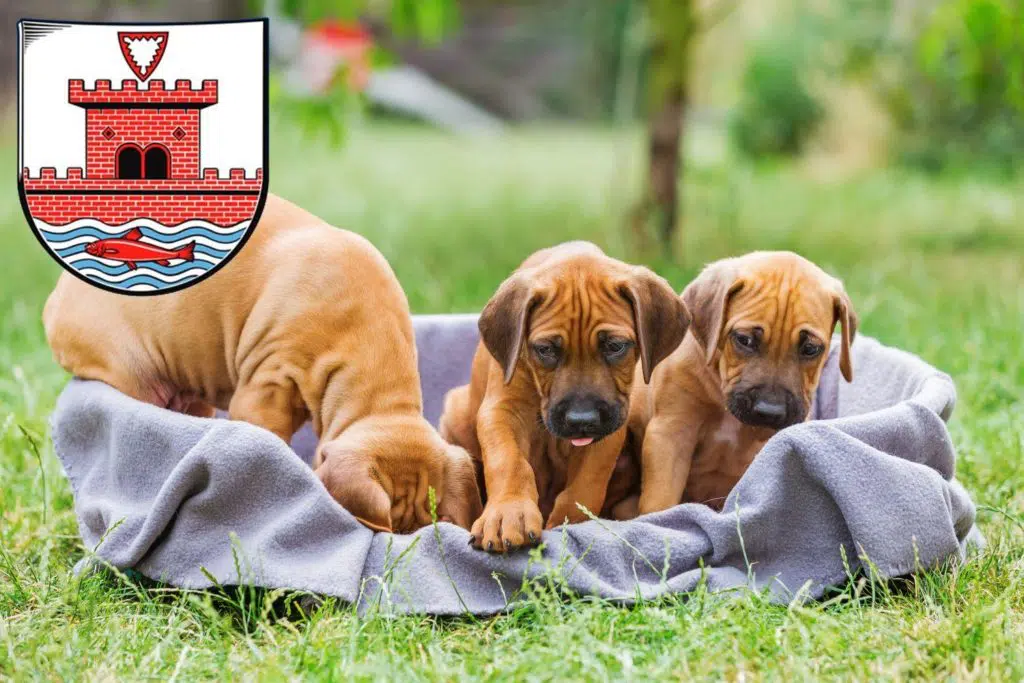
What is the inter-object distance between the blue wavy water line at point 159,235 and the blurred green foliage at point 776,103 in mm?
13408

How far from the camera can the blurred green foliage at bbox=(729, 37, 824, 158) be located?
53.3 ft

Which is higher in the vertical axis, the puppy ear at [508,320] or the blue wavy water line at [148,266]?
the blue wavy water line at [148,266]

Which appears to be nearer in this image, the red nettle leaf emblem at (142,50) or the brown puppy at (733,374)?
the red nettle leaf emblem at (142,50)

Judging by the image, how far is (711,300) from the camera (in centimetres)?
→ 426

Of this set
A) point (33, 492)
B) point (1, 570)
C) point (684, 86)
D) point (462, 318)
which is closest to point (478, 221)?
point (684, 86)

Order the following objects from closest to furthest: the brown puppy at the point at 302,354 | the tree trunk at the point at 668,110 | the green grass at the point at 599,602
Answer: the green grass at the point at 599,602
the brown puppy at the point at 302,354
the tree trunk at the point at 668,110

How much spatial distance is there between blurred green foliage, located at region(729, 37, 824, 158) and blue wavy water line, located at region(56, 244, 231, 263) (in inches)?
527

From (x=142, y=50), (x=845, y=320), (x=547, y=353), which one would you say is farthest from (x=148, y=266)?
(x=845, y=320)

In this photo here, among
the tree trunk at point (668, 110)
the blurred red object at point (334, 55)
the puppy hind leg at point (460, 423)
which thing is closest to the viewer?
A: the puppy hind leg at point (460, 423)

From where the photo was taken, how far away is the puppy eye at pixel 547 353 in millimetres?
3846

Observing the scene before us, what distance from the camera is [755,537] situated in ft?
12.4

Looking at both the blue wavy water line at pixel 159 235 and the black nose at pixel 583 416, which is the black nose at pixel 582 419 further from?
the blue wavy water line at pixel 159 235

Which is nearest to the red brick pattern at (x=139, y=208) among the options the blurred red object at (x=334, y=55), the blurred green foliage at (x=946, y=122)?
the blurred red object at (x=334, y=55)

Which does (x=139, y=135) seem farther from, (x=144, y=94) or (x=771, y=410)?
(x=771, y=410)
